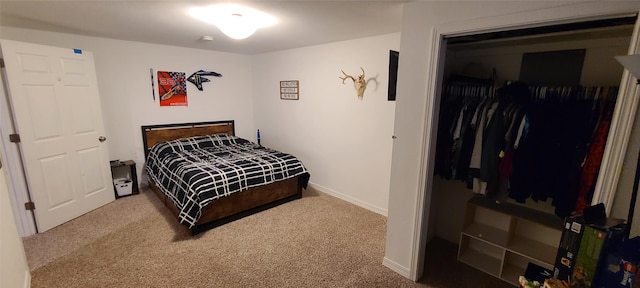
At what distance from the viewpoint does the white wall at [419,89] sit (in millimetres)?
1408

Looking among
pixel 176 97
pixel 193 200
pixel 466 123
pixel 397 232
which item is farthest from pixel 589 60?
pixel 176 97

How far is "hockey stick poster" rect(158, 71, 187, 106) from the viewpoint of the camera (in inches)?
156

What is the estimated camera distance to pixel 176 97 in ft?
13.5

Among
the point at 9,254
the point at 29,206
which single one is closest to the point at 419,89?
the point at 9,254

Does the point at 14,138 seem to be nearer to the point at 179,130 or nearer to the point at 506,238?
the point at 179,130

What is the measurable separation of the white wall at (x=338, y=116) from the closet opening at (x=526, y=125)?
2.93 feet

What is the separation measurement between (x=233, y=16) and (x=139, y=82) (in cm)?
244

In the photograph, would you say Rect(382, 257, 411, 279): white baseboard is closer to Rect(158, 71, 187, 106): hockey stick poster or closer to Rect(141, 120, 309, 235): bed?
Rect(141, 120, 309, 235): bed

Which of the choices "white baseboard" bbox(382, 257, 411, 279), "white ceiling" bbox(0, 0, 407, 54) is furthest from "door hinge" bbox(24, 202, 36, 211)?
"white baseboard" bbox(382, 257, 411, 279)

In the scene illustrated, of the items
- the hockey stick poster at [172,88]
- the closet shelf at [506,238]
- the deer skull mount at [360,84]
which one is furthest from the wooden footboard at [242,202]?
the closet shelf at [506,238]

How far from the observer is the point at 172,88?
4059 millimetres

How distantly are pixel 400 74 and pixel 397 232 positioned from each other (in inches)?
48.0

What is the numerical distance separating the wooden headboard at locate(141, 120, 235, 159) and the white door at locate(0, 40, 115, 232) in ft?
2.05

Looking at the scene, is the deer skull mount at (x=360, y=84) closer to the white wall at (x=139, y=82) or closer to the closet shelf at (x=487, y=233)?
the closet shelf at (x=487, y=233)
